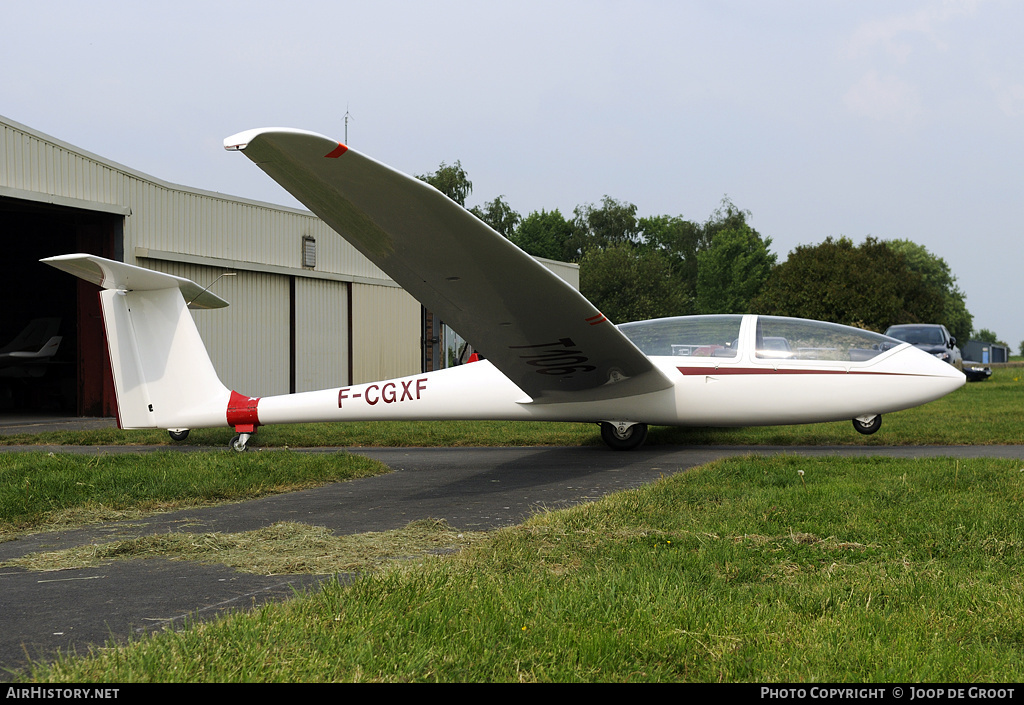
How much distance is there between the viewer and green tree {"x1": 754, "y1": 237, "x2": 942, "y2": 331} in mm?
47906

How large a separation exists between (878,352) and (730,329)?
68.0 inches

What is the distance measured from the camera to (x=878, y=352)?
9422mm

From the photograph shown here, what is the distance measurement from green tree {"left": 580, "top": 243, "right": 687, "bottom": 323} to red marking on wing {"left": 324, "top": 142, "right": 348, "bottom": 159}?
2703 inches

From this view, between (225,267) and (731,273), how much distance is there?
67.9 metres

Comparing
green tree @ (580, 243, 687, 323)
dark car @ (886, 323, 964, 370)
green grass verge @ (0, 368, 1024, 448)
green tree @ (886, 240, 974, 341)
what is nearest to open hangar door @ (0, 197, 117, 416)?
green grass verge @ (0, 368, 1024, 448)

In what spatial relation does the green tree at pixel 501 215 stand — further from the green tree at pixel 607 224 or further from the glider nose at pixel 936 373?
the glider nose at pixel 936 373

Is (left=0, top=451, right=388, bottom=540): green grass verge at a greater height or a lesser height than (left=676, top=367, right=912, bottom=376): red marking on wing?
lesser

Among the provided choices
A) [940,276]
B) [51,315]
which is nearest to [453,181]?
[51,315]

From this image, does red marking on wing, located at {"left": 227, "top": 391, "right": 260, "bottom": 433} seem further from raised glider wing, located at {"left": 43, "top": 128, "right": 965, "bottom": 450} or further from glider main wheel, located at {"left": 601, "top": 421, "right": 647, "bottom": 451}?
glider main wheel, located at {"left": 601, "top": 421, "right": 647, "bottom": 451}

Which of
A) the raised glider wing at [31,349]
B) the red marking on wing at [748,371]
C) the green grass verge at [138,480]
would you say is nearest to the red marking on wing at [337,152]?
A: the green grass verge at [138,480]

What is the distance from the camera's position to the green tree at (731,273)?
263 feet

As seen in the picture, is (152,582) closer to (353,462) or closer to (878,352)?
(353,462)

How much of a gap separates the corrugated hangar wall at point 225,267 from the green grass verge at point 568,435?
5842mm

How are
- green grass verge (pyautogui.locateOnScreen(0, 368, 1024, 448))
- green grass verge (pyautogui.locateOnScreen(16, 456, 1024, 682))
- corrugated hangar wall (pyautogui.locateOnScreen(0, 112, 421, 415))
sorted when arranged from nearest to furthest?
green grass verge (pyautogui.locateOnScreen(16, 456, 1024, 682)) → green grass verge (pyautogui.locateOnScreen(0, 368, 1024, 448)) → corrugated hangar wall (pyautogui.locateOnScreen(0, 112, 421, 415))
